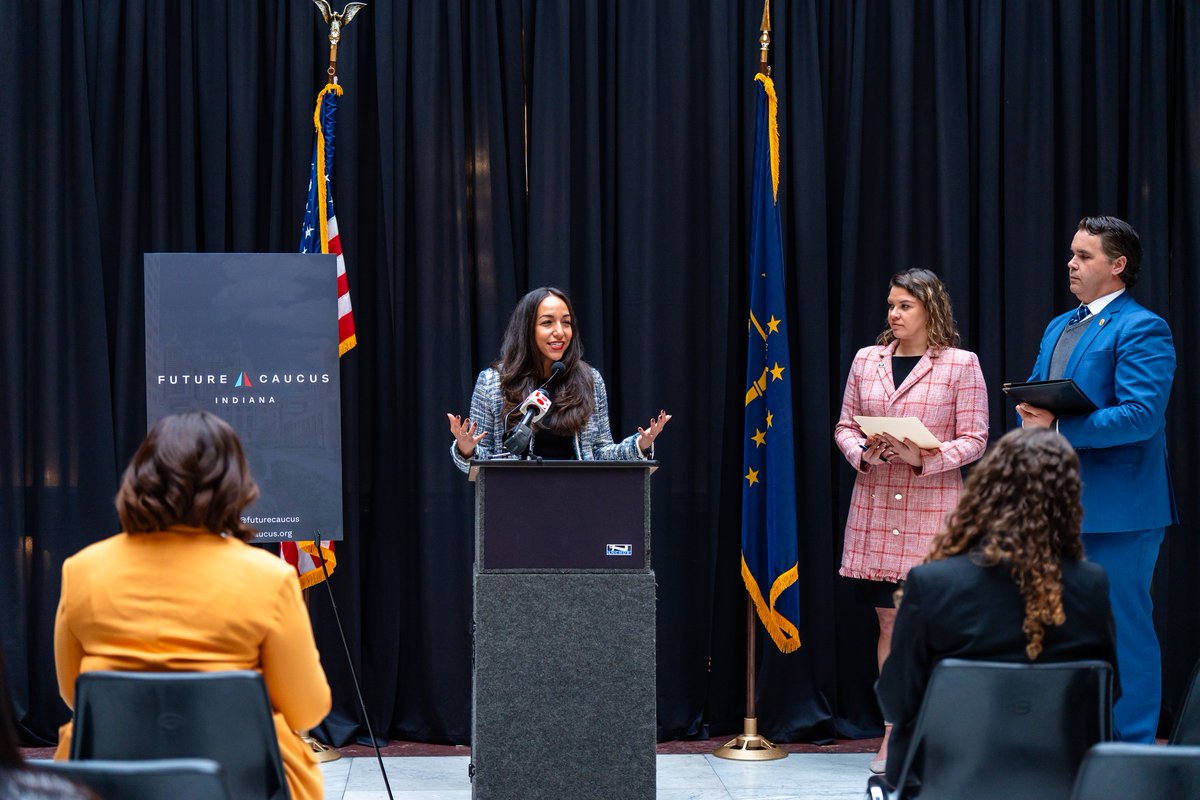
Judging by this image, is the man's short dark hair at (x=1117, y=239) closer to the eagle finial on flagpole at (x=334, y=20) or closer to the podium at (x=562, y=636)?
the podium at (x=562, y=636)

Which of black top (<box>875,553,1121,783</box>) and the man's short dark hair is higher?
the man's short dark hair

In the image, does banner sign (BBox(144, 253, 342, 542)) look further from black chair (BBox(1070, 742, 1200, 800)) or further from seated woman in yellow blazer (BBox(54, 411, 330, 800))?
black chair (BBox(1070, 742, 1200, 800))

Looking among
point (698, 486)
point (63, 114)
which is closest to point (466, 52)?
point (63, 114)

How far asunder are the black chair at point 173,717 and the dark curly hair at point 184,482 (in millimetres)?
266

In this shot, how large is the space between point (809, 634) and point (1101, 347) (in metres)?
1.76

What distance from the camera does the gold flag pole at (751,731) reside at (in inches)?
187

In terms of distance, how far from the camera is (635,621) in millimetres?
3504

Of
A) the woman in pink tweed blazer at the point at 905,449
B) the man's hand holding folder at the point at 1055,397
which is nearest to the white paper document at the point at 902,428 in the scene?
the woman in pink tweed blazer at the point at 905,449

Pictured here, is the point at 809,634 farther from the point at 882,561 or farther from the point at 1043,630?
the point at 1043,630

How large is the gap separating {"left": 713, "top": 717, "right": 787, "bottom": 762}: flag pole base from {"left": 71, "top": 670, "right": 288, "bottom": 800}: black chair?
2.92 meters

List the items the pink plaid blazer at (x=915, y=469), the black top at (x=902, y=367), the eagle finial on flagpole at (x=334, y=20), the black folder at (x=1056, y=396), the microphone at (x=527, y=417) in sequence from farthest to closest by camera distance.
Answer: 1. the eagle finial on flagpole at (x=334, y=20)
2. the black top at (x=902, y=367)
3. the pink plaid blazer at (x=915, y=469)
4. the black folder at (x=1056, y=396)
5. the microphone at (x=527, y=417)

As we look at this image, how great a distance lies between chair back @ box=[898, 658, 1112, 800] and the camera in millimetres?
2176

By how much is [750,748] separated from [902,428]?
1494 mm

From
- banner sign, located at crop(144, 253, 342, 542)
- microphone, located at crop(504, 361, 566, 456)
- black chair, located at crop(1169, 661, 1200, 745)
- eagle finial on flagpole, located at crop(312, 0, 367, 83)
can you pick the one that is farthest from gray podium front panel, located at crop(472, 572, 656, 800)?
eagle finial on flagpole, located at crop(312, 0, 367, 83)
